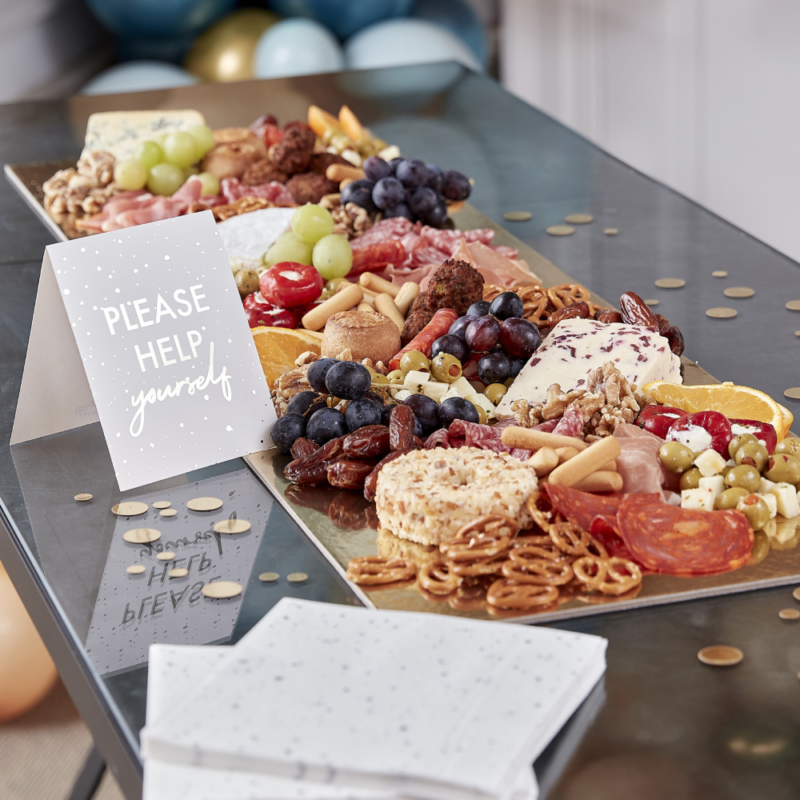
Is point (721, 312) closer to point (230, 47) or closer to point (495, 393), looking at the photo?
point (495, 393)

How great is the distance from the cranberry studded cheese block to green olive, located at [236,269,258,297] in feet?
1.71

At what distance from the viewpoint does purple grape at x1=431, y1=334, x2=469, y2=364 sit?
1.43m

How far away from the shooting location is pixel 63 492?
4.19 feet

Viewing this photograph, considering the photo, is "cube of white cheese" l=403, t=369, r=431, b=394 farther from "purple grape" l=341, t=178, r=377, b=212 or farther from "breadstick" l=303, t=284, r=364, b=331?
"purple grape" l=341, t=178, r=377, b=212

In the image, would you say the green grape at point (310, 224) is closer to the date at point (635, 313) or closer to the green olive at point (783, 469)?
the date at point (635, 313)

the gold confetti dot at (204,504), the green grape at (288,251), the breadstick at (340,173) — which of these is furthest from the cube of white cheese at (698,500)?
the breadstick at (340,173)

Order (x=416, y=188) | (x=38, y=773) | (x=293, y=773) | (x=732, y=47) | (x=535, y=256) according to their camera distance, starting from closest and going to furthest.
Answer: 1. (x=293, y=773)
2. (x=38, y=773)
3. (x=535, y=256)
4. (x=416, y=188)
5. (x=732, y=47)

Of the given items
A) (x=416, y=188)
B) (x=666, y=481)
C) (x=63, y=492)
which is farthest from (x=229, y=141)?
(x=666, y=481)

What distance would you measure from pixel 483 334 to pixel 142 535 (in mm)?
505

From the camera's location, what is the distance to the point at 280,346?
1.51 meters

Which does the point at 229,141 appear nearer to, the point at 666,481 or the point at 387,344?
the point at 387,344

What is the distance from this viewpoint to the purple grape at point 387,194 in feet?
6.70

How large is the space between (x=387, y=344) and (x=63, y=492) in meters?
0.46

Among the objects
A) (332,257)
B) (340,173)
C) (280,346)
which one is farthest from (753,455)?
(340,173)
